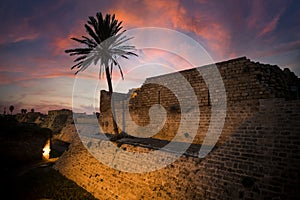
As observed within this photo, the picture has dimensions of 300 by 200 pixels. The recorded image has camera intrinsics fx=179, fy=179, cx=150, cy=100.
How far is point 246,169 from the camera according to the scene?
5.55 meters

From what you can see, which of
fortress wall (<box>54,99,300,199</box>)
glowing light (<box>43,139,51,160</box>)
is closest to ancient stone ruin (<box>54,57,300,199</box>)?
fortress wall (<box>54,99,300,199</box>)

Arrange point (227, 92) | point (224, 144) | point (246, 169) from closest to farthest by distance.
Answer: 1. point (246, 169)
2. point (224, 144)
3. point (227, 92)

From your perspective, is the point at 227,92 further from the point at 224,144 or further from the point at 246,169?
the point at 246,169

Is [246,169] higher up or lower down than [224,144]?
lower down

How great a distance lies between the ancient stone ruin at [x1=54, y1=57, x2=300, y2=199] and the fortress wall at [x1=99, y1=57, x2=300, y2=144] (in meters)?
0.04

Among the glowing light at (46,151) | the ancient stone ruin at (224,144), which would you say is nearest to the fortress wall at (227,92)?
the ancient stone ruin at (224,144)

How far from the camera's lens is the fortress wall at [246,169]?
16.5ft

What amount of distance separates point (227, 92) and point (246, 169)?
191 inches

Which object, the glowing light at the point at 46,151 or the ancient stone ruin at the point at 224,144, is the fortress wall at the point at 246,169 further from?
the glowing light at the point at 46,151

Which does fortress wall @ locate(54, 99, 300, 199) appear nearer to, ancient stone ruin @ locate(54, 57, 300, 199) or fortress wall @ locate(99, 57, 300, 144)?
ancient stone ruin @ locate(54, 57, 300, 199)

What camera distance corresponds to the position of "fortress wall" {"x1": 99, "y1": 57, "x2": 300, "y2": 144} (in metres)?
8.52

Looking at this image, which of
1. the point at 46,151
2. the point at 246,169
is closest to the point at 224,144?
the point at 246,169

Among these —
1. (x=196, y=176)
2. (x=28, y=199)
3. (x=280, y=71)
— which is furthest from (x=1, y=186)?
(x=280, y=71)

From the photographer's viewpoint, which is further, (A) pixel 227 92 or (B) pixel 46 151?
(B) pixel 46 151
